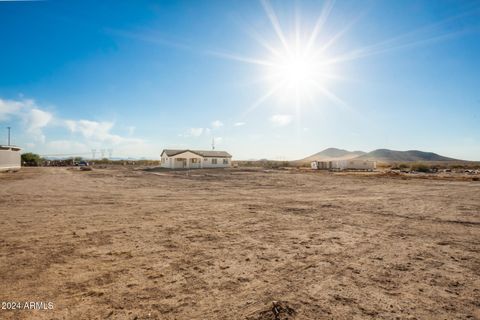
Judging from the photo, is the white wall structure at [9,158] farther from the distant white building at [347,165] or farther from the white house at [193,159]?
the distant white building at [347,165]

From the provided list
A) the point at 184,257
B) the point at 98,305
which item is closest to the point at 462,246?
the point at 184,257

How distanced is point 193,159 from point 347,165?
3723 cm

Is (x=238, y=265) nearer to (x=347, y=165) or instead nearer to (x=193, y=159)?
(x=193, y=159)

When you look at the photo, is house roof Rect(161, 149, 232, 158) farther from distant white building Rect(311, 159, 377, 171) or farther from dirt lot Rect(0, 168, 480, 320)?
dirt lot Rect(0, 168, 480, 320)

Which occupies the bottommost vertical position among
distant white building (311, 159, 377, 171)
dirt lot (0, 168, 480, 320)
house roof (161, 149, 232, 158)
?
dirt lot (0, 168, 480, 320)

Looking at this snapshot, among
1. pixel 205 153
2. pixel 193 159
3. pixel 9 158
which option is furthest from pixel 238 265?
pixel 205 153

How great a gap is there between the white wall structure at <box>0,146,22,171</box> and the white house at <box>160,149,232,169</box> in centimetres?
2637

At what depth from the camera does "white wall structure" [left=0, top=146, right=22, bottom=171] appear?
40.1 metres

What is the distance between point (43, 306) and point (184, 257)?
8.41 ft

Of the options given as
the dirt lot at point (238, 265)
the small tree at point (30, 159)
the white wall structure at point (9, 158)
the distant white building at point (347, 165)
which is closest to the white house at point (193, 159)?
the distant white building at point (347, 165)

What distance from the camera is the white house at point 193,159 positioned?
5678 cm

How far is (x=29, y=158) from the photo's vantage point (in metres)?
75.7

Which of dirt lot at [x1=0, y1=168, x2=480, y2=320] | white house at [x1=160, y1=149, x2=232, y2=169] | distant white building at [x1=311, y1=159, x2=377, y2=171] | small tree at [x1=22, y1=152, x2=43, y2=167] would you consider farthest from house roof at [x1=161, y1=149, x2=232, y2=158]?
dirt lot at [x1=0, y1=168, x2=480, y2=320]

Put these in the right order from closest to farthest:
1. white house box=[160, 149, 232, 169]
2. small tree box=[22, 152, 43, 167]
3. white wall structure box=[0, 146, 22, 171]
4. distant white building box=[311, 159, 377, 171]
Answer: white wall structure box=[0, 146, 22, 171]
white house box=[160, 149, 232, 169]
distant white building box=[311, 159, 377, 171]
small tree box=[22, 152, 43, 167]
